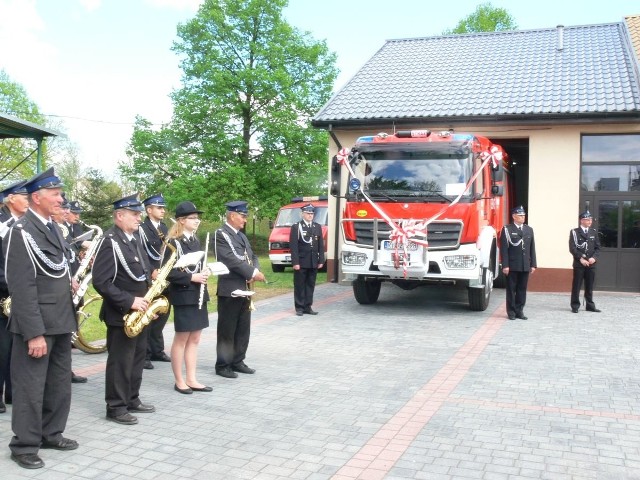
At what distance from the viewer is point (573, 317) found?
1212 centimetres

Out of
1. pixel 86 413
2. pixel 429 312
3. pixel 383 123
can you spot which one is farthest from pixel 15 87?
pixel 86 413

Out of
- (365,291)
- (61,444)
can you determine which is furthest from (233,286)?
(365,291)

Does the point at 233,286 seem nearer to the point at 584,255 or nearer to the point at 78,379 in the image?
the point at 78,379

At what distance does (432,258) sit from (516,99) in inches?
269

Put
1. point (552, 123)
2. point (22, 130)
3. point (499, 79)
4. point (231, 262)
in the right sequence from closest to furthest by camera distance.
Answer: point (231, 262) → point (22, 130) → point (552, 123) → point (499, 79)

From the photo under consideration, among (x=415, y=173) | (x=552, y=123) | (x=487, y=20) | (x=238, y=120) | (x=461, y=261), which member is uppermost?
(x=487, y=20)

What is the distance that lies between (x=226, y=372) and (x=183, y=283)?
1.44 m

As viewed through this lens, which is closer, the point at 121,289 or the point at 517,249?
the point at 121,289

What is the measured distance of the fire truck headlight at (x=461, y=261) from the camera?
37.1 ft

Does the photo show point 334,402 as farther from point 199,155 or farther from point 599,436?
point 199,155

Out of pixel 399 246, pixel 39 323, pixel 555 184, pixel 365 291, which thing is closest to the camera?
pixel 39 323

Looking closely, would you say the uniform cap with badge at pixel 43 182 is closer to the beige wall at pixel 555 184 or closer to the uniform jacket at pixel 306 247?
the uniform jacket at pixel 306 247

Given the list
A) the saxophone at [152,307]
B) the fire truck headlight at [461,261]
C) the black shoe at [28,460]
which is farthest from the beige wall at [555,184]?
the black shoe at [28,460]

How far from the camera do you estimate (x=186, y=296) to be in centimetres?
663
